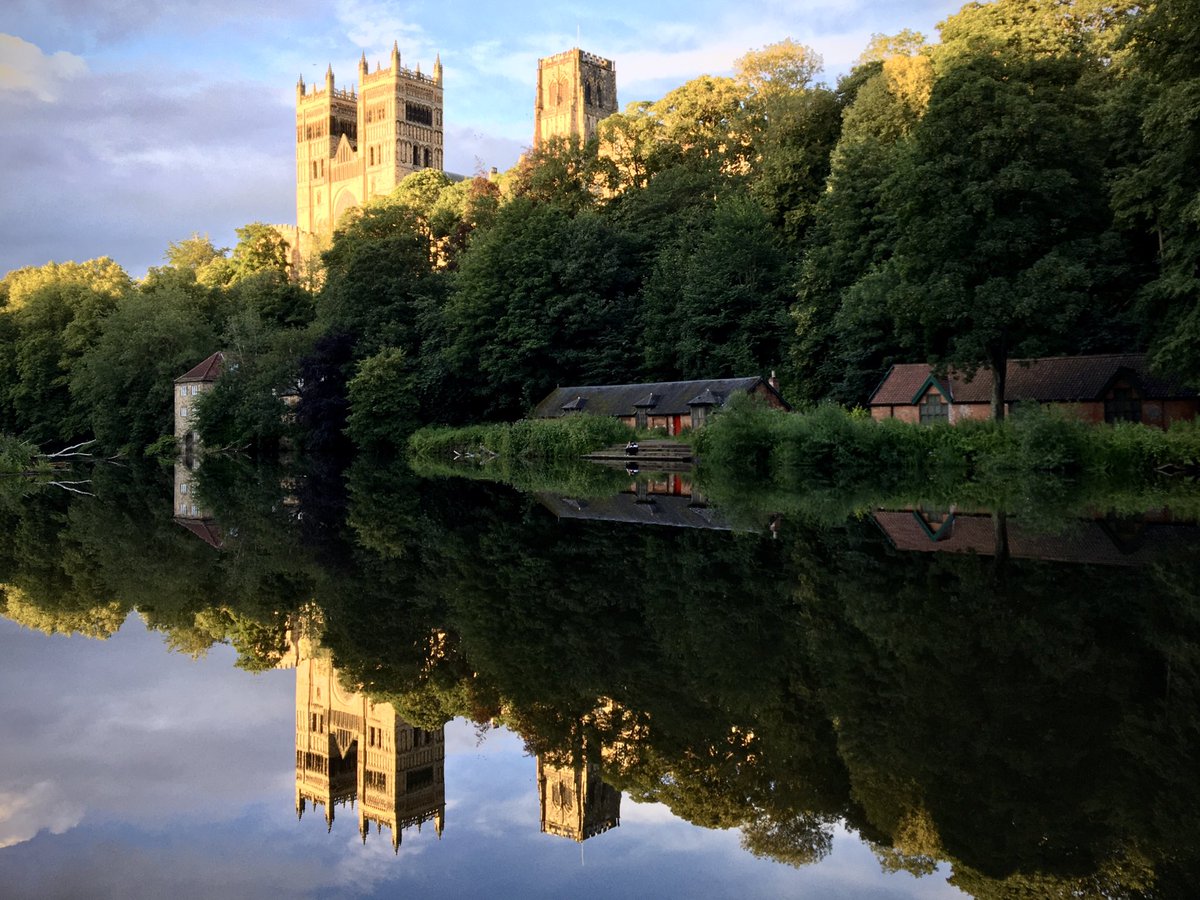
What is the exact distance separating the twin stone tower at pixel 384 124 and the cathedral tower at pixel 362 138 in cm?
13

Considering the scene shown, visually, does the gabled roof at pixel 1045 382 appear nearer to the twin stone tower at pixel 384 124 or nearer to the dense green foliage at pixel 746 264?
the dense green foliage at pixel 746 264

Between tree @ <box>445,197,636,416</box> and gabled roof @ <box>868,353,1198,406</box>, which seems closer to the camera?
gabled roof @ <box>868,353,1198,406</box>

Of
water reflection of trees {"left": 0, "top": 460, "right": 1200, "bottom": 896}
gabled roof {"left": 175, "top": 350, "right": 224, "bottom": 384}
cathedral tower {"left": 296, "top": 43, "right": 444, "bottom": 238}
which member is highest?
cathedral tower {"left": 296, "top": 43, "right": 444, "bottom": 238}

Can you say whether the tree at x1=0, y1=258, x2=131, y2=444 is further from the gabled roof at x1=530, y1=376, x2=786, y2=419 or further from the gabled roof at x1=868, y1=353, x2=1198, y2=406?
the gabled roof at x1=868, y1=353, x2=1198, y2=406

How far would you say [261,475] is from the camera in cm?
3791

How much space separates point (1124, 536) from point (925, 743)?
9602mm

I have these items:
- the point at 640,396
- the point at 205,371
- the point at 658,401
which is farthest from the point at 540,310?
the point at 205,371

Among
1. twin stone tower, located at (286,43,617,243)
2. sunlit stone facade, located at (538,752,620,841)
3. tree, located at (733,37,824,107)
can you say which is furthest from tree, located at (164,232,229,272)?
sunlit stone facade, located at (538,752,620,841)

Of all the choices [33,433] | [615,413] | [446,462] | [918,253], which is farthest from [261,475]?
[33,433]

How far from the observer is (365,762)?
6.07 meters

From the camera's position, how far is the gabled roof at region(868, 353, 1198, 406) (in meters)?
37.4

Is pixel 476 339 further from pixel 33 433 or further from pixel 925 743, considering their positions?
pixel 925 743

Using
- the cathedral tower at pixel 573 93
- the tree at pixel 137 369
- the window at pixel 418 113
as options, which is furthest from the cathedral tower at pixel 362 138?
the tree at pixel 137 369

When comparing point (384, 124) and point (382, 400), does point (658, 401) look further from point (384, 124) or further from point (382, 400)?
point (384, 124)
